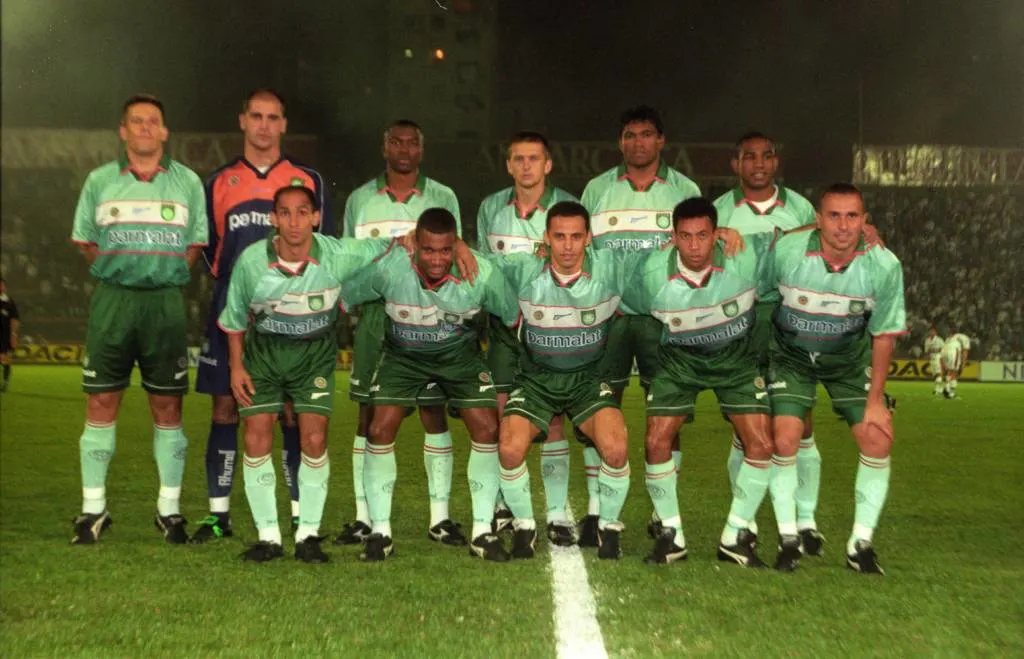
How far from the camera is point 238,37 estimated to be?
24016mm

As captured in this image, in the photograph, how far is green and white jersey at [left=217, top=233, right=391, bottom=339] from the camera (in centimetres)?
489

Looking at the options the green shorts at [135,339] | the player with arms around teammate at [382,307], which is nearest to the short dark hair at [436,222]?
the player with arms around teammate at [382,307]

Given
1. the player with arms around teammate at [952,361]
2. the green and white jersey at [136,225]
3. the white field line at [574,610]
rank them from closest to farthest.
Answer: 1. the white field line at [574,610]
2. the green and white jersey at [136,225]
3. the player with arms around teammate at [952,361]

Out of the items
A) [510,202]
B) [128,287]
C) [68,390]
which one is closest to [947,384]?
[68,390]

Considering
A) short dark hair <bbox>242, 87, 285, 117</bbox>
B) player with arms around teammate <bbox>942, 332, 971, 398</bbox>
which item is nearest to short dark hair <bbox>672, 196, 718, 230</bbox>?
short dark hair <bbox>242, 87, 285, 117</bbox>

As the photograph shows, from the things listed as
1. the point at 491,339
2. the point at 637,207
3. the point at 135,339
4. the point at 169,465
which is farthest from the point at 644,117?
the point at 169,465

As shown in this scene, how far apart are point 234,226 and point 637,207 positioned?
1904mm

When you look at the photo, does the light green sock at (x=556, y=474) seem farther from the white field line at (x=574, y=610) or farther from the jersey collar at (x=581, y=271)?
the jersey collar at (x=581, y=271)

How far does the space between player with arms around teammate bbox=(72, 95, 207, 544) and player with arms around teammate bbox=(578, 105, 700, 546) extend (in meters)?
1.88

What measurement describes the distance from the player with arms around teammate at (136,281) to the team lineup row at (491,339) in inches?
0.4

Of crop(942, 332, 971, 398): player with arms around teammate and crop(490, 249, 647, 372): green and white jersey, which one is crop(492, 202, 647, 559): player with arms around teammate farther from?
crop(942, 332, 971, 398): player with arms around teammate

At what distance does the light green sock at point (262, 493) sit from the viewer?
16.0 feet

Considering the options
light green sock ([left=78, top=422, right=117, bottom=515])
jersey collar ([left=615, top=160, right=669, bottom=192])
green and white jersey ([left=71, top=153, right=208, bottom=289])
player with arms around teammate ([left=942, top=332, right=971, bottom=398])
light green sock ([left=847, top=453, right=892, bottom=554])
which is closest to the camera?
light green sock ([left=847, top=453, right=892, bottom=554])

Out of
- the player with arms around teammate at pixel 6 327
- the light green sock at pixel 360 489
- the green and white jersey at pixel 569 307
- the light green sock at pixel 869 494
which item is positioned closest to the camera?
the light green sock at pixel 869 494
